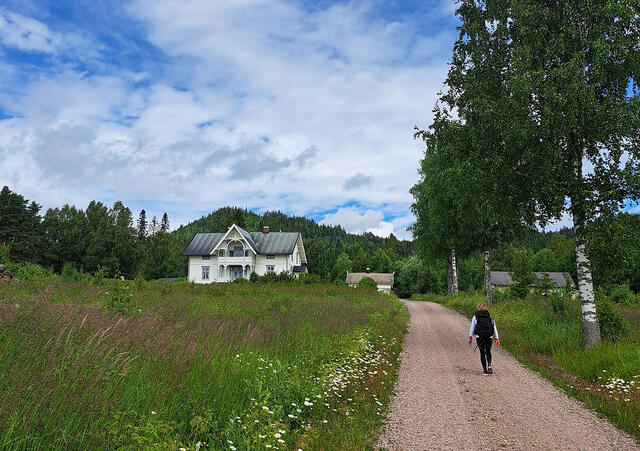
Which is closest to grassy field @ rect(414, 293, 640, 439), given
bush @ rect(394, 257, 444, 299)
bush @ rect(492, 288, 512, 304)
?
bush @ rect(492, 288, 512, 304)

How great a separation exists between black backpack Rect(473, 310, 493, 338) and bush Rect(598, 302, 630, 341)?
4370 millimetres

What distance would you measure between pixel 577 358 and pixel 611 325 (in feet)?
9.33

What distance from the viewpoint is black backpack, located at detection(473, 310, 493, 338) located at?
10137 millimetres

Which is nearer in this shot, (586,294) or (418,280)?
(586,294)

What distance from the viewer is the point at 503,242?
26984 millimetres

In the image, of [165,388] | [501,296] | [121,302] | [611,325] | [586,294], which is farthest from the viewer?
[501,296]

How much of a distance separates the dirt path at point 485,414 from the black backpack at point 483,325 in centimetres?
102

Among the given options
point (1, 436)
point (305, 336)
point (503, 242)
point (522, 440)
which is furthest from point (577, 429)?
point (503, 242)

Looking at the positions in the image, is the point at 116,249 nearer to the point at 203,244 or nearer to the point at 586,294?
the point at 203,244

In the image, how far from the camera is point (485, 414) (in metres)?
6.69

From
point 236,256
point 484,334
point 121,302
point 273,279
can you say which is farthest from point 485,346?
point 236,256

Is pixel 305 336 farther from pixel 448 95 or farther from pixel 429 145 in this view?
pixel 448 95

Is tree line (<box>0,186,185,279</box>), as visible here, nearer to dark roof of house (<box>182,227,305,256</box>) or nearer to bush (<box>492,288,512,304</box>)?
dark roof of house (<box>182,227,305,256</box>)

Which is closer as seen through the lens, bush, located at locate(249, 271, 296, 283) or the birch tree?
the birch tree
